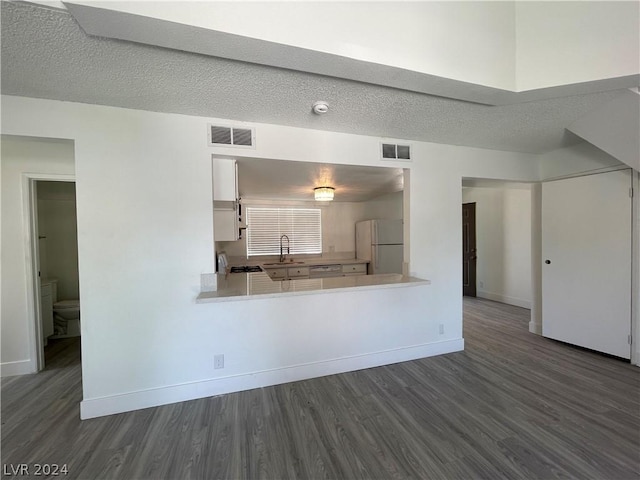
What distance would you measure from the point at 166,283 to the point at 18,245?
1895 millimetres

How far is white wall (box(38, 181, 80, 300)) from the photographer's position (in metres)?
3.84

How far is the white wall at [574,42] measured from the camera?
1696mm

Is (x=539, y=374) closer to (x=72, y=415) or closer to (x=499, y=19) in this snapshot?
(x=499, y=19)

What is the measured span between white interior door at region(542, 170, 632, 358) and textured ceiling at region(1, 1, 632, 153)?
30.4 inches

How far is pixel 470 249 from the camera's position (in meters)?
5.85

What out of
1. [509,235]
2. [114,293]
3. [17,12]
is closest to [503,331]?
[509,235]

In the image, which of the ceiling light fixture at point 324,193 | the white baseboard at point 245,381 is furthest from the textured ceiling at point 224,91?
the white baseboard at point 245,381

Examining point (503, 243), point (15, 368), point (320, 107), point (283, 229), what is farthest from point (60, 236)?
point (503, 243)

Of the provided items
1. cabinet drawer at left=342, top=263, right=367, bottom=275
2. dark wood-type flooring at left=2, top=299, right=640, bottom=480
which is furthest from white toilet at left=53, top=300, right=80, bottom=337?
cabinet drawer at left=342, top=263, right=367, bottom=275

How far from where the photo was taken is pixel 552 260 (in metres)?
3.39

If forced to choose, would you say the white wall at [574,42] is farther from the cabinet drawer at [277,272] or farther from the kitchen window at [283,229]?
the kitchen window at [283,229]

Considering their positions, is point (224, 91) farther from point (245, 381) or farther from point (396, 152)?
point (245, 381)

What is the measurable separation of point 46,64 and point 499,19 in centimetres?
290

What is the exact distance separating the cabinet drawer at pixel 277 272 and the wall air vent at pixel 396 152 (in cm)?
297
